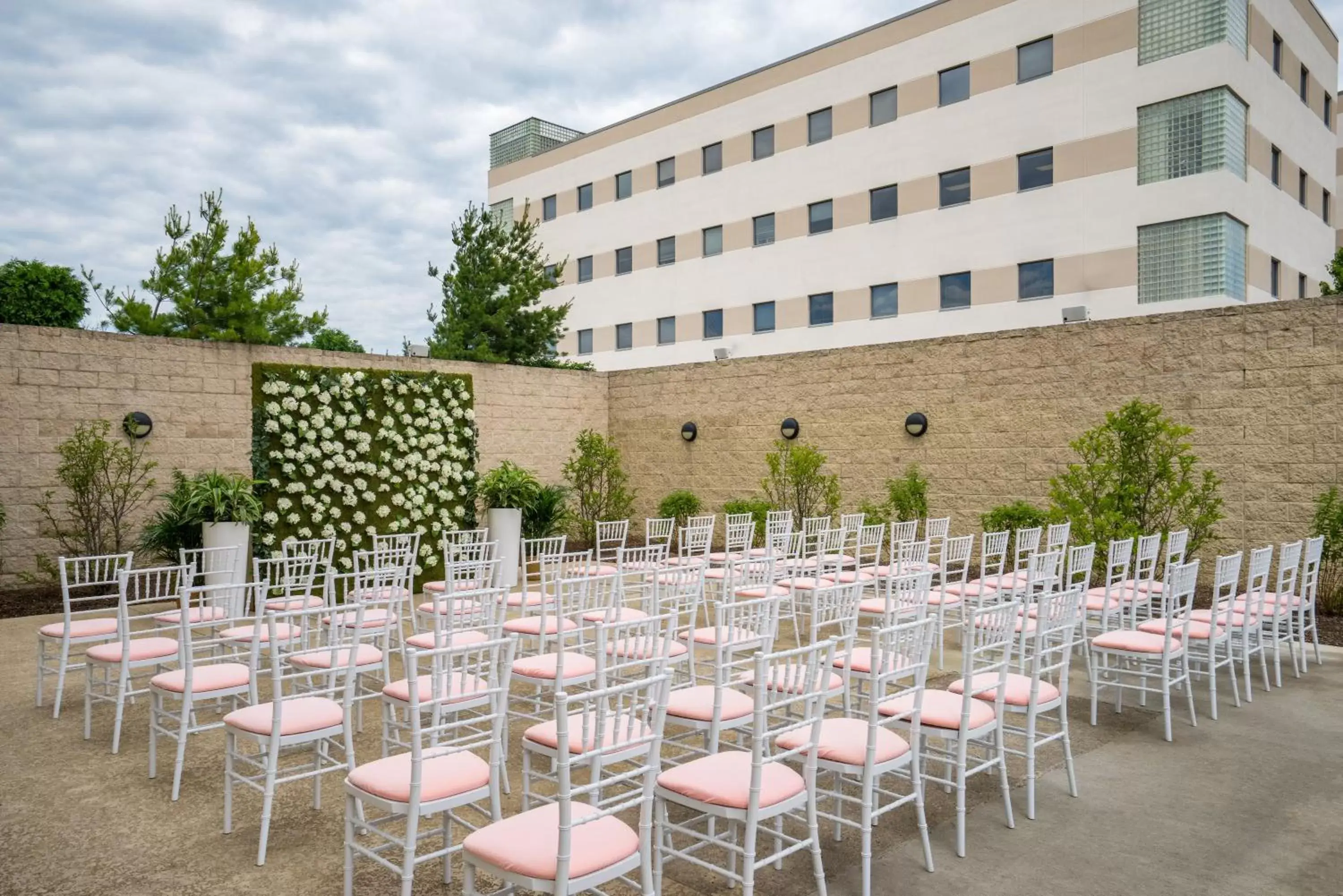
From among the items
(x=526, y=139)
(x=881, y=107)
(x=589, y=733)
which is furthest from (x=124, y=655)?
(x=526, y=139)

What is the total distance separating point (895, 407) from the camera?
1225cm

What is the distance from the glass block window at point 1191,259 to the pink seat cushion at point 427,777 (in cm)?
1807

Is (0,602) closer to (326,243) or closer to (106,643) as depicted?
(106,643)

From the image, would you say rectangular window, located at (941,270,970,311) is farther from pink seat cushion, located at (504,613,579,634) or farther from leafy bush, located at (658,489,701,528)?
pink seat cushion, located at (504,613,579,634)

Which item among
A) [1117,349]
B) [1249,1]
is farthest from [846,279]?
[1117,349]

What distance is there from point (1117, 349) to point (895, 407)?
2942mm

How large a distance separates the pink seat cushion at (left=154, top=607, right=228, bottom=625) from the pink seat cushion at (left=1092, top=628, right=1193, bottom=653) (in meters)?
5.45

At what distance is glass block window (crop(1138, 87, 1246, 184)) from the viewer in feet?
54.6

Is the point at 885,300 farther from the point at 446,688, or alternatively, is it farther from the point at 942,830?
the point at 446,688

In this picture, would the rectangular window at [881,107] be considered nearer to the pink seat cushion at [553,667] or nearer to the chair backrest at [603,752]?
the pink seat cushion at [553,667]

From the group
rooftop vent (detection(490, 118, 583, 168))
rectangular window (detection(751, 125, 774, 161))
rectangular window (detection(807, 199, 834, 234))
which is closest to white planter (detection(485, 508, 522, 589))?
rectangular window (detection(807, 199, 834, 234))

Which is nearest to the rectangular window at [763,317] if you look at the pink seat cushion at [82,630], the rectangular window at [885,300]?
the rectangular window at [885,300]

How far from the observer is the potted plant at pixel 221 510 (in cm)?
910

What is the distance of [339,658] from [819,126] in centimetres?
2080
